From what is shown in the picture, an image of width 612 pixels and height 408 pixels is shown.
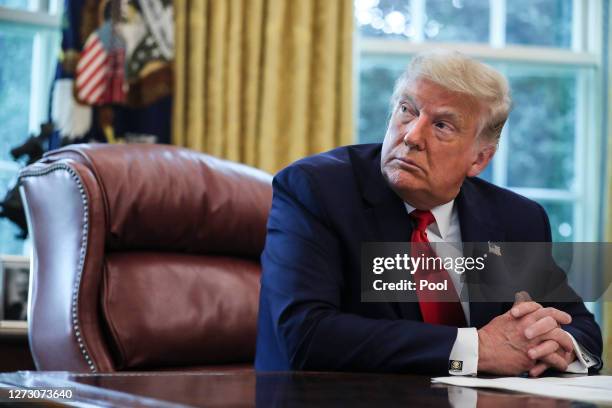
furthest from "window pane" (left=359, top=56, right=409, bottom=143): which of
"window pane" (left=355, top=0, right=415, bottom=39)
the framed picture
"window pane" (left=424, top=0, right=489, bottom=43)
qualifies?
the framed picture

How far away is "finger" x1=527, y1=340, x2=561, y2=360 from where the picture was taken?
1540mm

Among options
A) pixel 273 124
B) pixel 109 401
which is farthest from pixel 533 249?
pixel 273 124

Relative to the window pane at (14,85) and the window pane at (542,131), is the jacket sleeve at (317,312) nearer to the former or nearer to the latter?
the window pane at (14,85)

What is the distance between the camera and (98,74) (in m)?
3.42

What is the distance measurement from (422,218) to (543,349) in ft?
1.47

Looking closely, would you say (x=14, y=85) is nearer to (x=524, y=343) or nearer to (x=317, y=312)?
(x=317, y=312)

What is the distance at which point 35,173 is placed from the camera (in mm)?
2143

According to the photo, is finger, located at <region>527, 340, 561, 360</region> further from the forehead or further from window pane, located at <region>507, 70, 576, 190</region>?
window pane, located at <region>507, 70, 576, 190</region>

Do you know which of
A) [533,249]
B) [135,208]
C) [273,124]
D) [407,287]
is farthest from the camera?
[273,124]

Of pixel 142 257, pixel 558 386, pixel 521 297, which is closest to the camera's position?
pixel 558 386

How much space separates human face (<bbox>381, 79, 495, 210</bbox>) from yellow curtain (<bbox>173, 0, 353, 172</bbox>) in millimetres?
1779

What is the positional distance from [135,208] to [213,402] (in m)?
1.36

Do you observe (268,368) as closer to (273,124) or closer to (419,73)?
(419,73)

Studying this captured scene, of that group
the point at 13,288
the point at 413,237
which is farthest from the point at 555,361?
the point at 13,288
